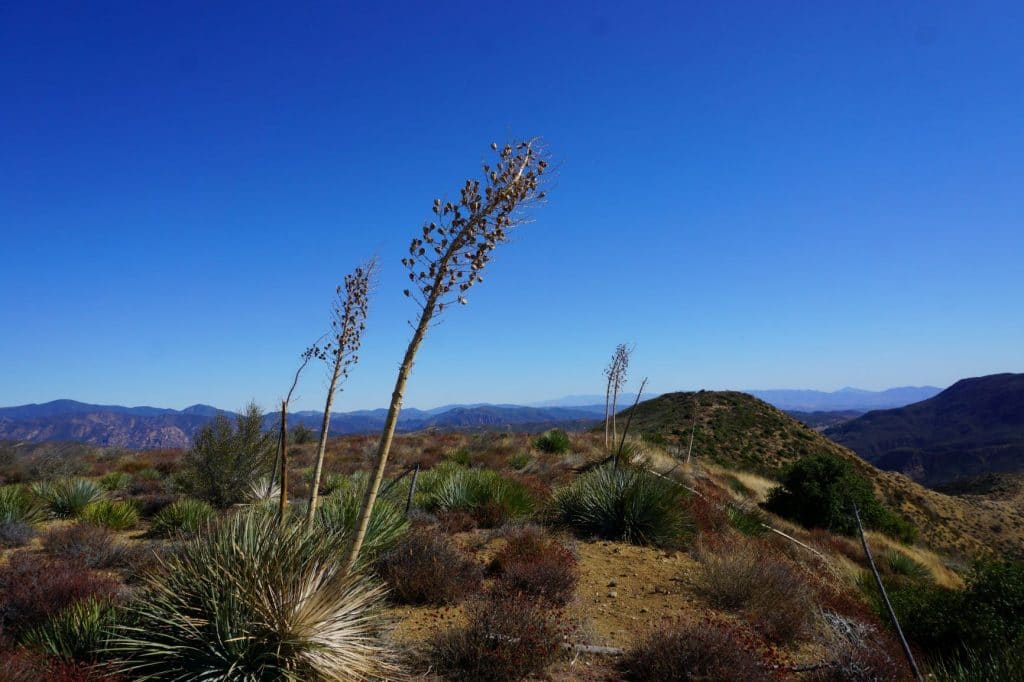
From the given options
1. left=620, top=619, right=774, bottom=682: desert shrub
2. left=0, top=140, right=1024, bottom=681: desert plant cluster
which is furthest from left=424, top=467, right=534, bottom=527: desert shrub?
left=620, top=619, right=774, bottom=682: desert shrub

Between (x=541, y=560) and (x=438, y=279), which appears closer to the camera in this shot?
(x=438, y=279)

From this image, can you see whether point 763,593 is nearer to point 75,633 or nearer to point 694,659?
point 694,659

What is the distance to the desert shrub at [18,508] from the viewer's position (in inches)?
359

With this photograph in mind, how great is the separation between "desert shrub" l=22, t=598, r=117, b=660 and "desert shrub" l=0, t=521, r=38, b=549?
5537 mm

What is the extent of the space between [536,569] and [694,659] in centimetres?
205

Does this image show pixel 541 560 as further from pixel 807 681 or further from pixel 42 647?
pixel 42 647

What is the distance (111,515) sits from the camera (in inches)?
385

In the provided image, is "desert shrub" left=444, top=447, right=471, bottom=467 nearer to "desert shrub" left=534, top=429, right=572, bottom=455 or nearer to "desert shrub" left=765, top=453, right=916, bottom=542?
"desert shrub" left=534, top=429, right=572, bottom=455

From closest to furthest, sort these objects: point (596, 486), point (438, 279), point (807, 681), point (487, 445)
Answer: point (438, 279) → point (807, 681) → point (596, 486) → point (487, 445)

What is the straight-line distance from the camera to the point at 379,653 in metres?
4.11

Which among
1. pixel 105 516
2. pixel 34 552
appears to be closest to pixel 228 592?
pixel 34 552

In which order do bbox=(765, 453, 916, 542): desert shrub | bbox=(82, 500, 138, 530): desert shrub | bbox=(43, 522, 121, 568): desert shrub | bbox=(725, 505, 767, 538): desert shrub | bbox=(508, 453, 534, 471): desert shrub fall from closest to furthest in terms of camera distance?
1. bbox=(43, 522, 121, 568): desert shrub
2. bbox=(82, 500, 138, 530): desert shrub
3. bbox=(725, 505, 767, 538): desert shrub
4. bbox=(508, 453, 534, 471): desert shrub
5. bbox=(765, 453, 916, 542): desert shrub

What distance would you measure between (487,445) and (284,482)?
16.9 metres

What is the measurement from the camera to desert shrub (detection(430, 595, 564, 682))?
4.11 metres
